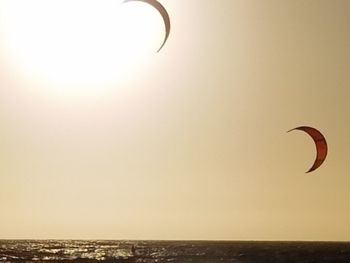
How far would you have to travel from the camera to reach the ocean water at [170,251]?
0.88 meters

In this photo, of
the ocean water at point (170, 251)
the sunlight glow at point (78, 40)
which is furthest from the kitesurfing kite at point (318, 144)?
the sunlight glow at point (78, 40)

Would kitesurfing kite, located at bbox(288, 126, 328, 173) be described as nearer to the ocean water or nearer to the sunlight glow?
the ocean water

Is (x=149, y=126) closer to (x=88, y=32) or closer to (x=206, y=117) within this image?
(x=206, y=117)

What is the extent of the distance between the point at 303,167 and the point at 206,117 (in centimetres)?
21

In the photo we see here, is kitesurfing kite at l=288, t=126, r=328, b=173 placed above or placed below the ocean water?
above

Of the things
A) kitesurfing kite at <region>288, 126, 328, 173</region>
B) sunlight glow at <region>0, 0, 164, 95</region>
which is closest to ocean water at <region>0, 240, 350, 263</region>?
kitesurfing kite at <region>288, 126, 328, 173</region>

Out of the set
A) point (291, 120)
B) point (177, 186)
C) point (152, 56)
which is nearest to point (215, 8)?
point (152, 56)

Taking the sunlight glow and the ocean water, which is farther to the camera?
the sunlight glow

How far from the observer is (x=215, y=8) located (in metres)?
1.08

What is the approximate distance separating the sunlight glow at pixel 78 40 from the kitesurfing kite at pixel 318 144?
0.35 m

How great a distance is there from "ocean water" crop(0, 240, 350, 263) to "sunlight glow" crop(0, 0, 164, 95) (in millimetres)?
306

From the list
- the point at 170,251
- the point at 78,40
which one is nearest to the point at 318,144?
the point at 170,251

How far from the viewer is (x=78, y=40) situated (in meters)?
1.05

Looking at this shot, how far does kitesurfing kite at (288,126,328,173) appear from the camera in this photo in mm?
1031
